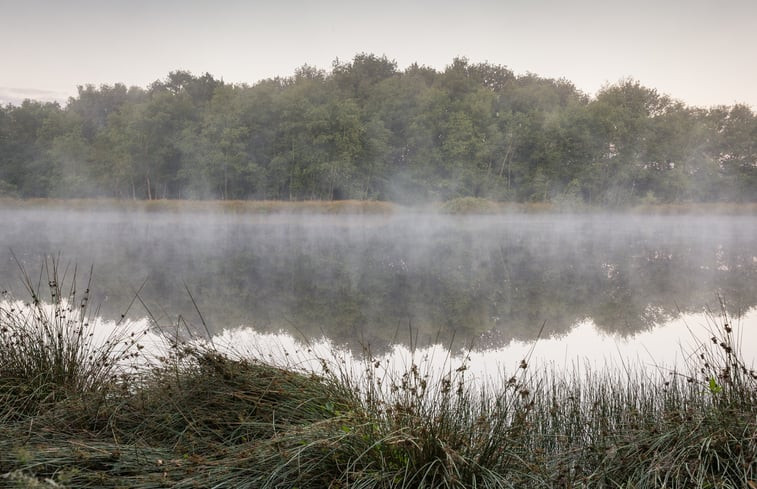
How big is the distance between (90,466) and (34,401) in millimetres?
A: 1288

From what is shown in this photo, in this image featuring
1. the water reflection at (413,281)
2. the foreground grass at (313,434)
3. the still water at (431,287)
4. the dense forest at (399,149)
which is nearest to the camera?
the foreground grass at (313,434)

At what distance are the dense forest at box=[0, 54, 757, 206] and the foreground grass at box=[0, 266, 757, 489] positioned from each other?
39470 mm

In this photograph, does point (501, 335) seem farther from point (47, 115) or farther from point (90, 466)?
point (47, 115)

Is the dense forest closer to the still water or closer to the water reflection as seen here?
the water reflection

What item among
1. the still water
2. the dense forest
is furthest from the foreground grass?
the dense forest

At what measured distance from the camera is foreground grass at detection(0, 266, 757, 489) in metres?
2.63

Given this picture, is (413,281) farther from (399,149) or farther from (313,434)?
(399,149)

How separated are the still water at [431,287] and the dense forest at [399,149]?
63.9 feet

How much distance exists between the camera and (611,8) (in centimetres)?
3231

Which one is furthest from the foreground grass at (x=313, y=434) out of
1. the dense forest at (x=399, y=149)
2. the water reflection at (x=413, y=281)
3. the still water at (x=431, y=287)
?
the dense forest at (x=399, y=149)

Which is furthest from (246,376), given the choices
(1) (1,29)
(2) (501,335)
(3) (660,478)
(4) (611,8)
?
(1) (1,29)

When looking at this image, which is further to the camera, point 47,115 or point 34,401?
point 47,115

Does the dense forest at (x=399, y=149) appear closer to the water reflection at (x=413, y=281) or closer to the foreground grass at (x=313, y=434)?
the water reflection at (x=413, y=281)

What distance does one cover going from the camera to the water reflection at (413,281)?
855 cm
